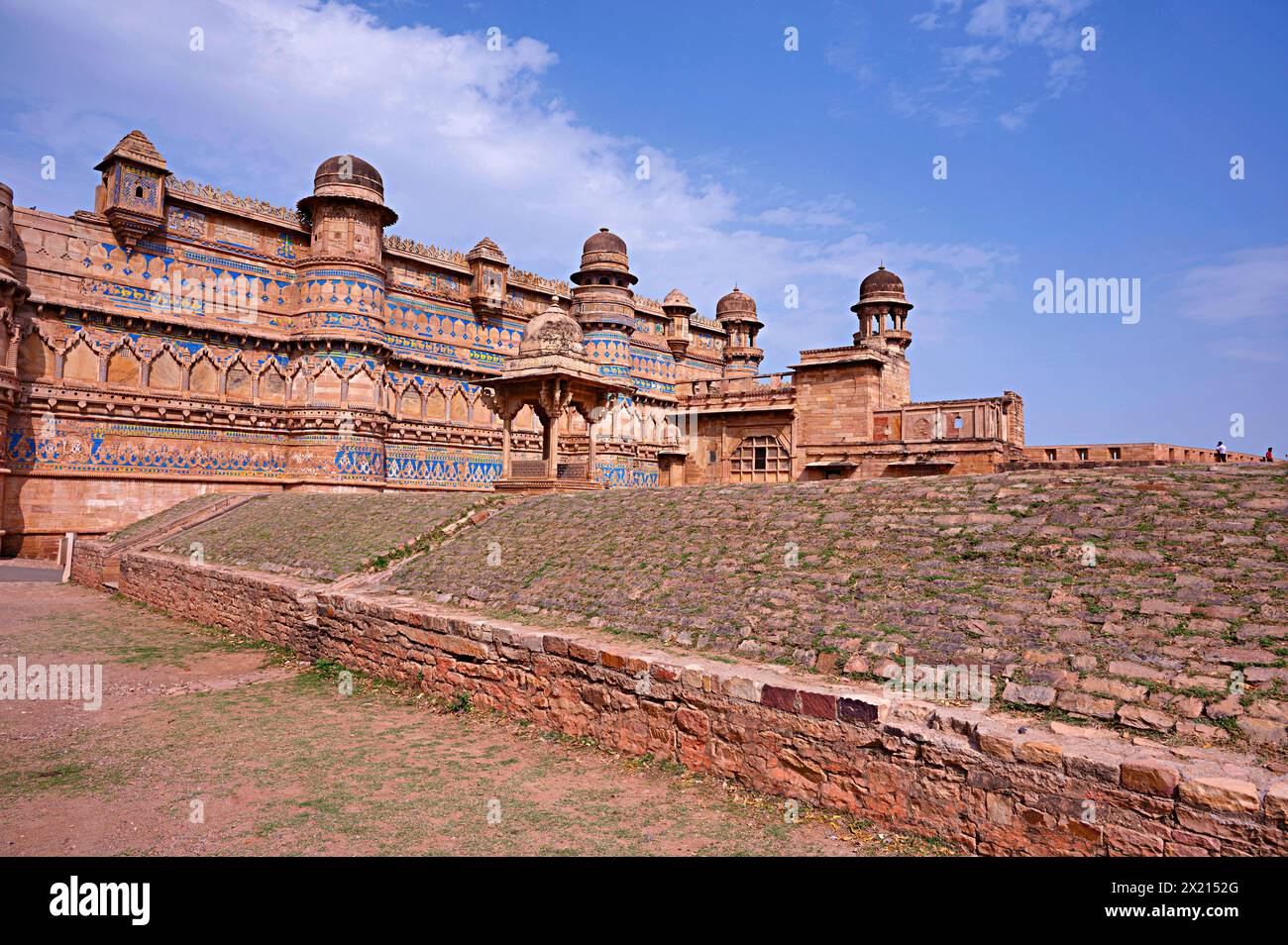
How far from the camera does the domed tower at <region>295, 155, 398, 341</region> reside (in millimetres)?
26312

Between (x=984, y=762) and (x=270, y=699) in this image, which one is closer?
(x=984, y=762)

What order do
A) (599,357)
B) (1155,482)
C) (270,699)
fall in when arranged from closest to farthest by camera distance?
(1155,482) → (270,699) → (599,357)

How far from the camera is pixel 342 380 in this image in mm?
26281

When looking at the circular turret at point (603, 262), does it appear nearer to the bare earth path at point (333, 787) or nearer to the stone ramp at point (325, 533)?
the stone ramp at point (325, 533)

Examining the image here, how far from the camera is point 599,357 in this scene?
32906 millimetres

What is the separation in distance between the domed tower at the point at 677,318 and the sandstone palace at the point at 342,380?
392cm

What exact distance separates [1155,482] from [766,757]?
4.87m

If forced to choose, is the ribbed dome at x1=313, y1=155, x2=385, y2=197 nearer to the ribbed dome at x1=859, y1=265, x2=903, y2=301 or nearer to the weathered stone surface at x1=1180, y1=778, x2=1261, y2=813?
the ribbed dome at x1=859, y1=265, x2=903, y2=301

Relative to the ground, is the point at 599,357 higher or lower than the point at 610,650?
higher

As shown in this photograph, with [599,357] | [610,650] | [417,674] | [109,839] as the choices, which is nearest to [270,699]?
[417,674]

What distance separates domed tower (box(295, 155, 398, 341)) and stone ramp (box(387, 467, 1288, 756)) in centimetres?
1868

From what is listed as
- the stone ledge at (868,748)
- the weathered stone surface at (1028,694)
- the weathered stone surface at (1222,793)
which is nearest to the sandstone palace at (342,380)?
the stone ledge at (868,748)

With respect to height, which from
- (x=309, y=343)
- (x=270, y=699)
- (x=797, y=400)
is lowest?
(x=270, y=699)
